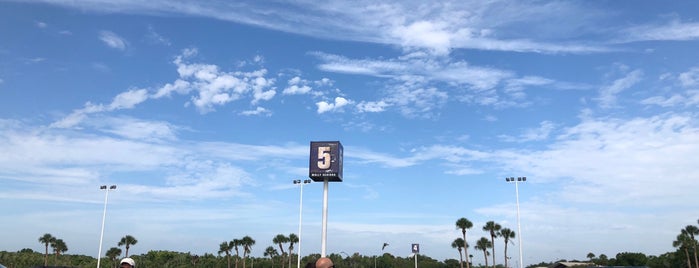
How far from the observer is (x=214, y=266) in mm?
138375

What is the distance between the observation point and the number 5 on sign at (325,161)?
1679 inches

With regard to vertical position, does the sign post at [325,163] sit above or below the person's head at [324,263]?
above

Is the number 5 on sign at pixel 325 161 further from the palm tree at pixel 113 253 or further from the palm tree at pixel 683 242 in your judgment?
the palm tree at pixel 113 253

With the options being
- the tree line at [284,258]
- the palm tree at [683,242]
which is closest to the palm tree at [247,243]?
the tree line at [284,258]

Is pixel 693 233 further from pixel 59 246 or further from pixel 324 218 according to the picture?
pixel 59 246

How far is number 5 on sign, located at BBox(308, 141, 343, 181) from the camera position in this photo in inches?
1679

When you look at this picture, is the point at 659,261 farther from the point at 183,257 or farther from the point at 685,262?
the point at 183,257

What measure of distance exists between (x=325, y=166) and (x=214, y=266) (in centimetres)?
10485

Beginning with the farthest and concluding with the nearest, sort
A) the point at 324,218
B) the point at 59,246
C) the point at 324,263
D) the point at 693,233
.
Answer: the point at 59,246, the point at 693,233, the point at 324,218, the point at 324,263

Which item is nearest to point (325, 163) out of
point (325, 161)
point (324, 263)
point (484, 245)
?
point (325, 161)

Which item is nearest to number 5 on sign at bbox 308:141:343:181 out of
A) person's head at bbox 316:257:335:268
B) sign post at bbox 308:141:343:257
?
sign post at bbox 308:141:343:257

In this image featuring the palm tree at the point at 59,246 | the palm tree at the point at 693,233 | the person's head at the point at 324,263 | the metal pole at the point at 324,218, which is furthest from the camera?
the palm tree at the point at 59,246

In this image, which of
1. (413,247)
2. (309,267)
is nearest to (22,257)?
(413,247)

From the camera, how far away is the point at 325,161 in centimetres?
4284
